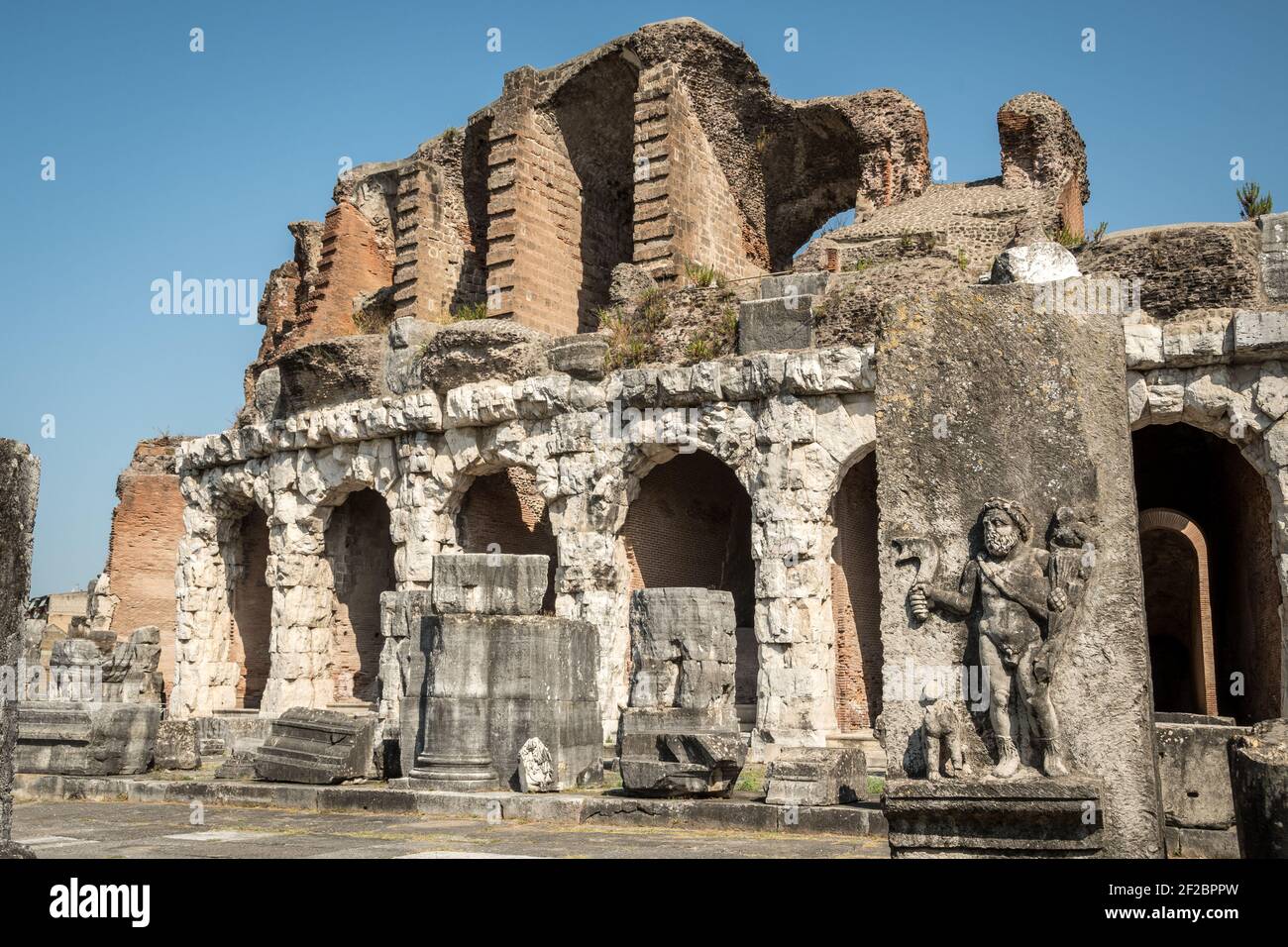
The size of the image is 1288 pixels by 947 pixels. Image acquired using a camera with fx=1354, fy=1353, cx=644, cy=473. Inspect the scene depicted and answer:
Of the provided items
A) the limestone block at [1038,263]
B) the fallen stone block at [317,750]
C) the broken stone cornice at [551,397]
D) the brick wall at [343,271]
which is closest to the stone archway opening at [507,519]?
the broken stone cornice at [551,397]

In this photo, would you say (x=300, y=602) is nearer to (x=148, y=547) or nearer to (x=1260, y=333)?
(x=148, y=547)

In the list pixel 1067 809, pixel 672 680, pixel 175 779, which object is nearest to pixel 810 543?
pixel 672 680

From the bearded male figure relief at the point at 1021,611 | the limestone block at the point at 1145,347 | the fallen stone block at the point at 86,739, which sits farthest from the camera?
the limestone block at the point at 1145,347

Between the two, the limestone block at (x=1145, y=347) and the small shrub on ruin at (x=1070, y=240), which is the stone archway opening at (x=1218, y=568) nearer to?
the limestone block at (x=1145, y=347)

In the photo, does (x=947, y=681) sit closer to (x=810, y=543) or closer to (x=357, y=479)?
(x=810, y=543)

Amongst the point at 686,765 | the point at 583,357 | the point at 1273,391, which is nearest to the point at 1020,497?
the point at 686,765

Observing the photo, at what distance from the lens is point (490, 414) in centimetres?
1691

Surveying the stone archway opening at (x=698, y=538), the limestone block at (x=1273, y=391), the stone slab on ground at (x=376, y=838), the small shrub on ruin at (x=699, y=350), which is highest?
the small shrub on ruin at (x=699, y=350)

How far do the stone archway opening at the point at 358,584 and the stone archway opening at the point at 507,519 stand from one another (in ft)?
7.87

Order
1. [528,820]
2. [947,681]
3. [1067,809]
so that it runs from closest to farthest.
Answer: [1067,809] → [947,681] → [528,820]

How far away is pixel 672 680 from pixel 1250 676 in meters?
8.77

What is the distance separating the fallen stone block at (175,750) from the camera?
40.7ft

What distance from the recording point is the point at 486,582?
10547 mm

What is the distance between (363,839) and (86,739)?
4826 millimetres
